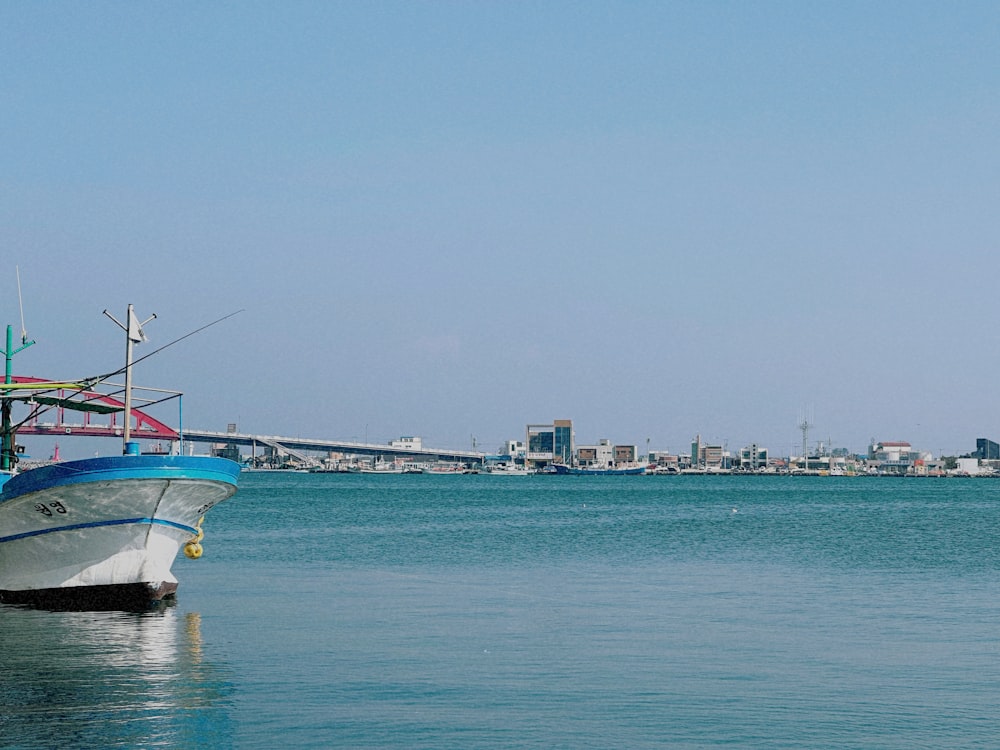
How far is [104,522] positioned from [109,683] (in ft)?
28.4

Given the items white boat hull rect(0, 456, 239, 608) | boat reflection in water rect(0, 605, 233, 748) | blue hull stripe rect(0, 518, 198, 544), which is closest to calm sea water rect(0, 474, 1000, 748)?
boat reflection in water rect(0, 605, 233, 748)

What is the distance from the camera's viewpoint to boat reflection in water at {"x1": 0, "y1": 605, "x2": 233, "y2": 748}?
49.8 feet

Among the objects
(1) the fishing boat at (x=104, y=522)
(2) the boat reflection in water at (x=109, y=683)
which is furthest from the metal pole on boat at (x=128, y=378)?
(2) the boat reflection in water at (x=109, y=683)

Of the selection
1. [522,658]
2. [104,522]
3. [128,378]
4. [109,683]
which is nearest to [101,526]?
[104,522]

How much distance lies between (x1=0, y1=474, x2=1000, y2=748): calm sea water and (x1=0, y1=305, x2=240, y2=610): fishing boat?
112cm

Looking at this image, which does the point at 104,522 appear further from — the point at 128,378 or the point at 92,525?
the point at 128,378

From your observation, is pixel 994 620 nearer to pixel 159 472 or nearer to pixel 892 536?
pixel 159 472

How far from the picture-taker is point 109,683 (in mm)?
18375

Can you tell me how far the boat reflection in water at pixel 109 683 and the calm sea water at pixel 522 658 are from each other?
0.05m

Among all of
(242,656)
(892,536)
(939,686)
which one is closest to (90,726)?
(242,656)

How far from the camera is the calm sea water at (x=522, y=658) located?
15898 millimetres

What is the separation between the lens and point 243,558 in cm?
4347

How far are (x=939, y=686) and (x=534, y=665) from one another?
6380 millimetres

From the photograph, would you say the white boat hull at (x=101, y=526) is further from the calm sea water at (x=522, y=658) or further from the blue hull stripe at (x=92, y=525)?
the calm sea water at (x=522, y=658)
